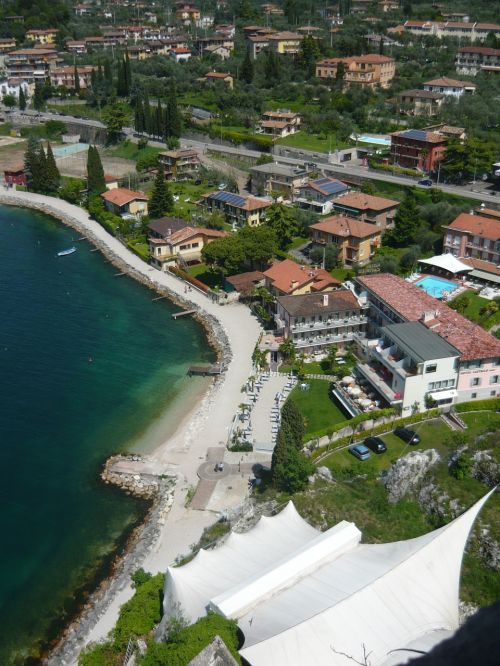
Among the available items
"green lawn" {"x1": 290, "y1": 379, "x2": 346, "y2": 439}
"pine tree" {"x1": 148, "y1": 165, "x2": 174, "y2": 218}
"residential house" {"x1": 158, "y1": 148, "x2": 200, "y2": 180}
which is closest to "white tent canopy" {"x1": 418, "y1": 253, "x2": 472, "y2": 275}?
"green lawn" {"x1": 290, "y1": 379, "x2": 346, "y2": 439}

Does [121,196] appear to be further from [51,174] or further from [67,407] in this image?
[67,407]

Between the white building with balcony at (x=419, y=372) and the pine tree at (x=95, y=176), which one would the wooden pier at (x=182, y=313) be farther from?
the pine tree at (x=95, y=176)

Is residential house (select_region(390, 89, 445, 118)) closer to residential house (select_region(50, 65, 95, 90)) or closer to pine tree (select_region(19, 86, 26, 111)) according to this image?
residential house (select_region(50, 65, 95, 90))

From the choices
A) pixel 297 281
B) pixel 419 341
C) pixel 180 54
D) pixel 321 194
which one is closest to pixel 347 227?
pixel 297 281

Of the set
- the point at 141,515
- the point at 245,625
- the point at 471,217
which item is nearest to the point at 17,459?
the point at 141,515

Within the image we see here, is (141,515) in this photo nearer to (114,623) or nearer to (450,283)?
(114,623)

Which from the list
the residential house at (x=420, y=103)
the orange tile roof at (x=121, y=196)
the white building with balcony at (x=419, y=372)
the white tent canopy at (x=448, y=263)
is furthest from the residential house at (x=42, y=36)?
the white building with balcony at (x=419, y=372)
